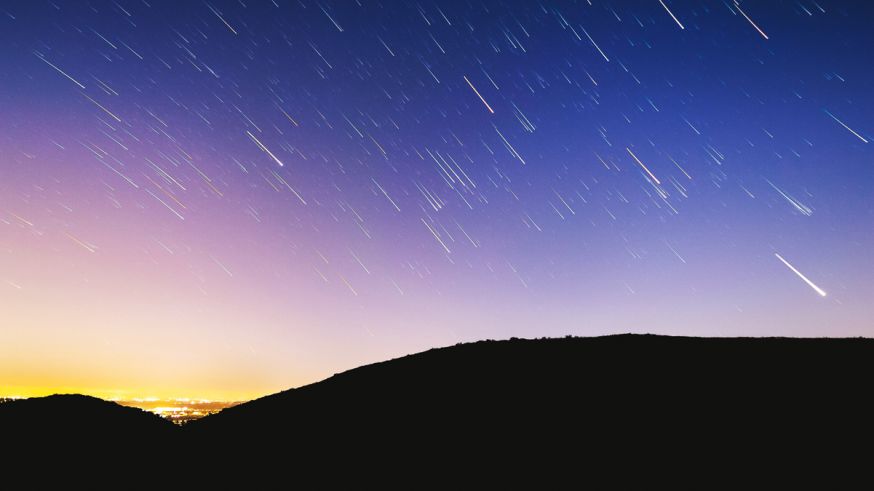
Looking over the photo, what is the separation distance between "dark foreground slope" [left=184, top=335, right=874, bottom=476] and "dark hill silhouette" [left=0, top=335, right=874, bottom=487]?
0.06m

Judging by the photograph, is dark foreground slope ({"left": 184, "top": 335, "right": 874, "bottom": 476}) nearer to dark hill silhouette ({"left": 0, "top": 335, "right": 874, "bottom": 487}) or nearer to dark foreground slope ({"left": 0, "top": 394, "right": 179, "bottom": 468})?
dark hill silhouette ({"left": 0, "top": 335, "right": 874, "bottom": 487})

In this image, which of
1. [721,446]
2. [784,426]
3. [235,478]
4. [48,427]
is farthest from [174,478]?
[784,426]

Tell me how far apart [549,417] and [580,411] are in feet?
3.35

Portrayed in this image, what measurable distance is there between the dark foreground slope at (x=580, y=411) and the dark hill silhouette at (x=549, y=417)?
6cm

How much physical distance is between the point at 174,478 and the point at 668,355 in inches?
709

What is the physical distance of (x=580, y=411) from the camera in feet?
54.6

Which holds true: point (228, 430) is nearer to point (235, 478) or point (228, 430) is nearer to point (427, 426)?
point (235, 478)

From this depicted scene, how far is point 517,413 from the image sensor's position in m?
17.3

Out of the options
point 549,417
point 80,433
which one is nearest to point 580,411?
point 549,417

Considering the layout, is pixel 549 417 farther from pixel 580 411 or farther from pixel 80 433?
pixel 80 433

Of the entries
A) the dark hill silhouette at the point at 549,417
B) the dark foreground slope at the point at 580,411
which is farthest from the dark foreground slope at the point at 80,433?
the dark foreground slope at the point at 580,411

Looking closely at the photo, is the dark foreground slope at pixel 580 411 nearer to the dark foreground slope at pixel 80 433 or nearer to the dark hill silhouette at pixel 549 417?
the dark hill silhouette at pixel 549 417

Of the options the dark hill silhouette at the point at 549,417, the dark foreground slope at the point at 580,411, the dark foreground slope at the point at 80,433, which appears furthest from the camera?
the dark foreground slope at the point at 80,433

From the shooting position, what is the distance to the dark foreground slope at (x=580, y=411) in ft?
44.5
